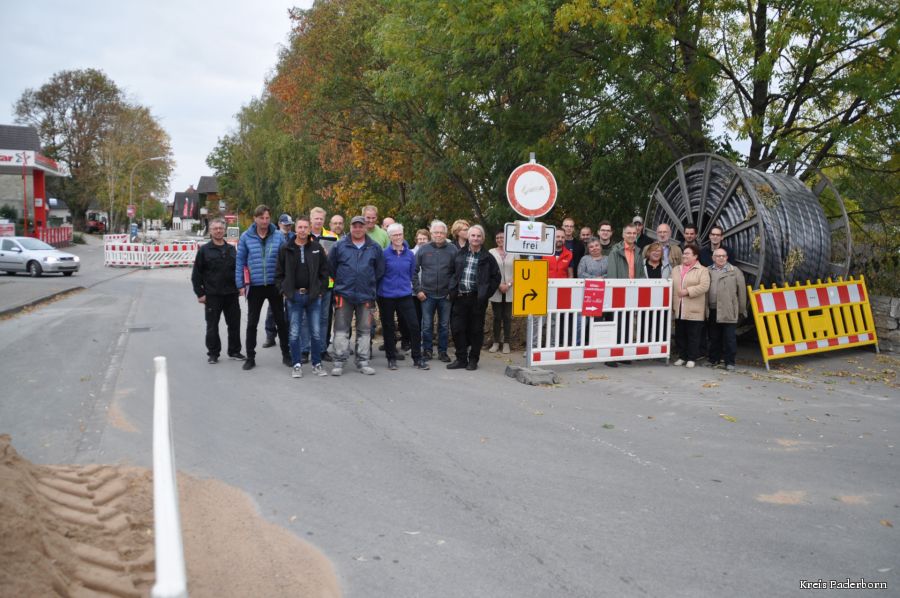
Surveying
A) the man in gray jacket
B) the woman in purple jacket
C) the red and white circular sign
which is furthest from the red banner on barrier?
the woman in purple jacket

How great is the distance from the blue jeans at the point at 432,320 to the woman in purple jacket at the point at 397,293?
0.53 meters

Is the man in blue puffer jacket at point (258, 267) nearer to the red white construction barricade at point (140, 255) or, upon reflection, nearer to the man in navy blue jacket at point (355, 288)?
the man in navy blue jacket at point (355, 288)

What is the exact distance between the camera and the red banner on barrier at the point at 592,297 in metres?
9.59

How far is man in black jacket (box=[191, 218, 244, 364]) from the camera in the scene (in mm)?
9609

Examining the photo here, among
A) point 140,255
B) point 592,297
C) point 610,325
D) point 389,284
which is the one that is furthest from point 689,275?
point 140,255

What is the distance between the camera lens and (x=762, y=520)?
4.50m

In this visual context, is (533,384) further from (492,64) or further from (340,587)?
(492,64)

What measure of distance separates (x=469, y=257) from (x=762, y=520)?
585cm

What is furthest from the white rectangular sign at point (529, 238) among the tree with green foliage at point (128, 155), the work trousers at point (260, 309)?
the tree with green foliage at point (128, 155)

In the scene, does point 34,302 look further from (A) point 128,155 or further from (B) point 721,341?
(A) point 128,155

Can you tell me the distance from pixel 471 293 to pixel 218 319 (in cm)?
356

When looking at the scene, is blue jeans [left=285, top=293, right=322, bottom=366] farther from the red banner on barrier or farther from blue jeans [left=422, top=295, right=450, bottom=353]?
the red banner on barrier

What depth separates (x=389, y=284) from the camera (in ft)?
31.2

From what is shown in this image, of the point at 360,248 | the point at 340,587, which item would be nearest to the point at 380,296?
the point at 360,248
